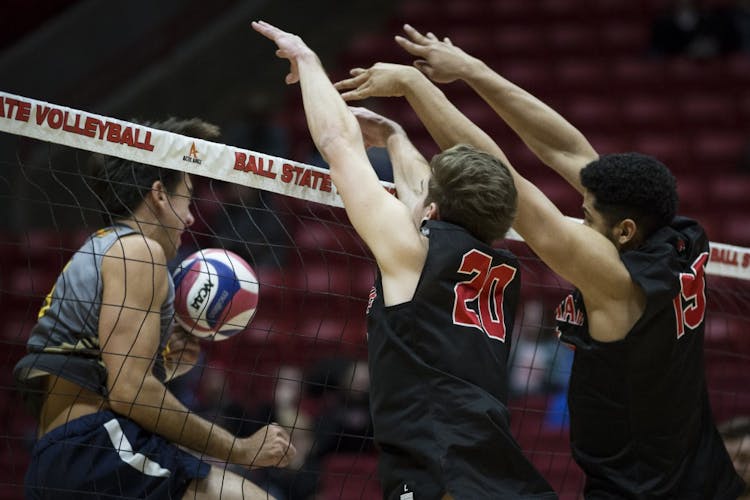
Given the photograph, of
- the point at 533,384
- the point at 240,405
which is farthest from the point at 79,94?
A: the point at 533,384

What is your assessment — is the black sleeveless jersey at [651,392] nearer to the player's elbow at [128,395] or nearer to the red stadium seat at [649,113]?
the player's elbow at [128,395]

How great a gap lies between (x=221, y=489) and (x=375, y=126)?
55.4 inches

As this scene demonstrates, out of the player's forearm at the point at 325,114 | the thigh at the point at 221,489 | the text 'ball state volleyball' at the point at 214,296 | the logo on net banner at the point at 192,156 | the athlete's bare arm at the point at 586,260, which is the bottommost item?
the thigh at the point at 221,489

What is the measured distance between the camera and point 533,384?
7.57 m

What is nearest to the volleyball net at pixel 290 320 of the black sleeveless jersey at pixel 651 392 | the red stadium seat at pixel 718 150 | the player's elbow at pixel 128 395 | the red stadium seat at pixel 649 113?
the player's elbow at pixel 128 395

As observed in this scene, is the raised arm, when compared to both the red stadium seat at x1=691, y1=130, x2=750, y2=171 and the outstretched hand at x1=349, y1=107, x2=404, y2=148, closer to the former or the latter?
the outstretched hand at x1=349, y1=107, x2=404, y2=148

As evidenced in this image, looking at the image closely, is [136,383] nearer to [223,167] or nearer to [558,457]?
[223,167]

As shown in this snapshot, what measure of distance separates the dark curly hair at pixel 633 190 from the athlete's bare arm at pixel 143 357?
4.52 feet

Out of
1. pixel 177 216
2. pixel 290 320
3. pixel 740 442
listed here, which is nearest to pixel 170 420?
pixel 177 216

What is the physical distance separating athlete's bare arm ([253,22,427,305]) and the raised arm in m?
0.50

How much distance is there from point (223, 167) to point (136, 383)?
0.82 meters

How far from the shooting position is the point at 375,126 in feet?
12.6

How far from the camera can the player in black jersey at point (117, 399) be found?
353 centimetres

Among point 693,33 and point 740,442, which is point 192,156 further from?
point 693,33
